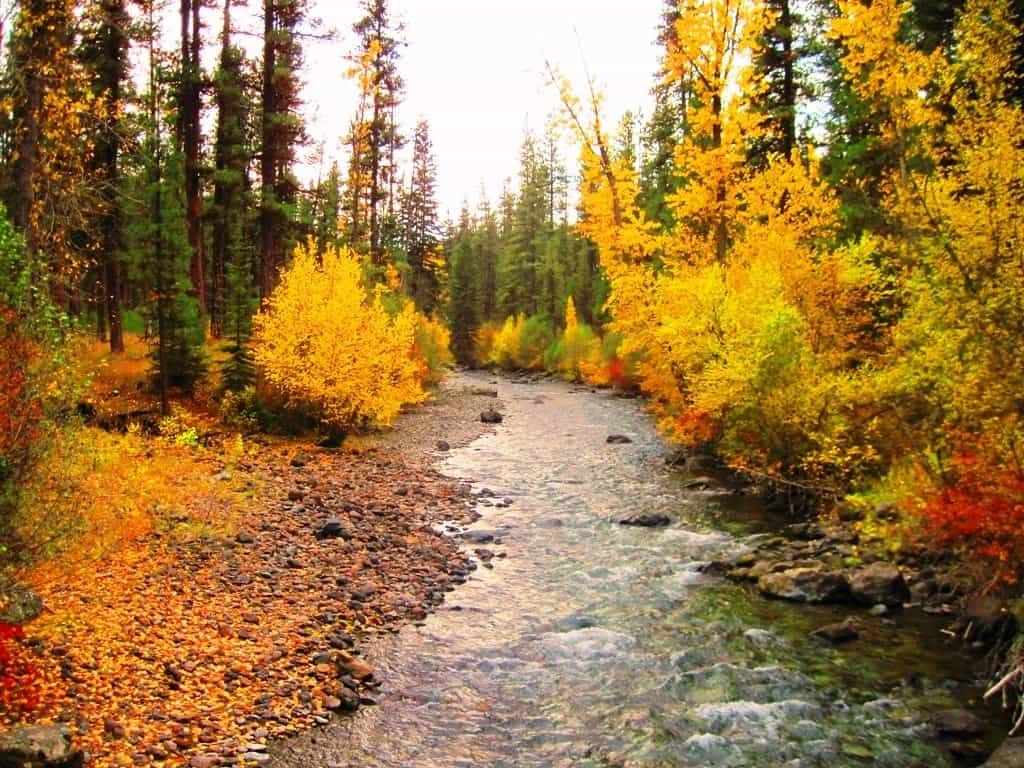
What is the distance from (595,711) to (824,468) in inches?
331

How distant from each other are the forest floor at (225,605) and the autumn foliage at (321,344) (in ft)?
11.4

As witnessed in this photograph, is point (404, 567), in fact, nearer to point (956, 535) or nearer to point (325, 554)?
point (325, 554)

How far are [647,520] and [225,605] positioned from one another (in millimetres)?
8087

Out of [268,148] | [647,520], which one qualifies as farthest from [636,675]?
[268,148]

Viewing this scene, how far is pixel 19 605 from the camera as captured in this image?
22.6 ft

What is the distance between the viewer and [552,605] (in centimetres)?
995

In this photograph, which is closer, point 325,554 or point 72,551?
point 72,551

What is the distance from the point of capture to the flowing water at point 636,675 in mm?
6551

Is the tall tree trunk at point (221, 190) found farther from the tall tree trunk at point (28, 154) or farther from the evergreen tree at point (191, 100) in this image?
the tall tree trunk at point (28, 154)

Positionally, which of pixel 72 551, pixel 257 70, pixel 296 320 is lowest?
pixel 72 551

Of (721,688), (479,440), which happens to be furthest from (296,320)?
(721,688)

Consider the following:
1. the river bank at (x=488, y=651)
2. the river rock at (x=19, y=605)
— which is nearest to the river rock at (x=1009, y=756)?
the river bank at (x=488, y=651)

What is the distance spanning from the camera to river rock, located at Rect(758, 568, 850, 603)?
1005 centimetres

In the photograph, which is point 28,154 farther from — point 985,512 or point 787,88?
point 787,88
